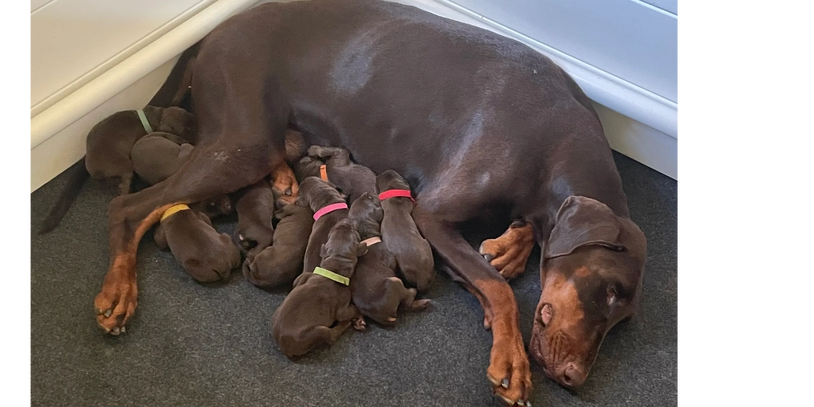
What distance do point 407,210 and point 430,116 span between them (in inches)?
16.6

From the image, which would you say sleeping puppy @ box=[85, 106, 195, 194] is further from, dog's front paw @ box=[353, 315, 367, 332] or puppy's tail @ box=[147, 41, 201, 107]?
dog's front paw @ box=[353, 315, 367, 332]

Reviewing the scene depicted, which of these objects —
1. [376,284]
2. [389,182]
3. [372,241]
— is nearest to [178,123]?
[389,182]

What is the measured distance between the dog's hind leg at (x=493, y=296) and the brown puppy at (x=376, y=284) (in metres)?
0.19

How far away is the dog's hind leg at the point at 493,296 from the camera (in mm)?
2176

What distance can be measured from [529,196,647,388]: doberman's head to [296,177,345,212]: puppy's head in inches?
33.0

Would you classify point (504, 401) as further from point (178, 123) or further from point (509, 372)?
point (178, 123)

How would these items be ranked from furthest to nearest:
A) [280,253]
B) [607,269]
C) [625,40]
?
1. [625,40]
2. [280,253]
3. [607,269]

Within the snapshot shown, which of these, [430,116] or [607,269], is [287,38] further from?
[607,269]

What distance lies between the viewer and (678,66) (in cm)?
288

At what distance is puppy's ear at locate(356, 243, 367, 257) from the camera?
234cm

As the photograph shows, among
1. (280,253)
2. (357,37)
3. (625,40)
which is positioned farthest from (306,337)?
(625,40)

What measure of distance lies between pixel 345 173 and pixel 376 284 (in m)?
0.60

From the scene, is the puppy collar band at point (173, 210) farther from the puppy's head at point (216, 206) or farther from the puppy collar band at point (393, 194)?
the puppy collar band at point (393, 194)

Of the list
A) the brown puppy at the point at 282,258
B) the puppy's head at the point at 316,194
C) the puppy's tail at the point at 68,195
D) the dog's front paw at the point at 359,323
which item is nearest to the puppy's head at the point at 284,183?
the puppy's head at the point at 316,194
